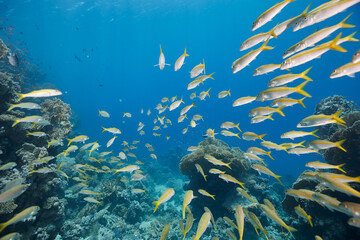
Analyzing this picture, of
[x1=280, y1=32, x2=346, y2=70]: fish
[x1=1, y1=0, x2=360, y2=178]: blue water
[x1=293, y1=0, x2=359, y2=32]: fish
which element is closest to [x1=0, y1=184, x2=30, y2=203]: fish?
[x1=280, y1=32, x2=346, y2=70]: fish

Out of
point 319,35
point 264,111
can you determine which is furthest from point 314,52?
point 264,111

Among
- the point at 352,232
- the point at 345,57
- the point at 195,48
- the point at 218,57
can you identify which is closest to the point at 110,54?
the point at 195,48

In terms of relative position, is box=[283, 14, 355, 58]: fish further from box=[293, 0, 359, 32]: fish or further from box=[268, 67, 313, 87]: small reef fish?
box=[268, 67, 313, 87]: small reef fish

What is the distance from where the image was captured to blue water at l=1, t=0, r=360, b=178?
40219 millimetres

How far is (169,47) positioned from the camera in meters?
87.7

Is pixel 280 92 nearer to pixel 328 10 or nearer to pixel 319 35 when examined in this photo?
pixel 319 35

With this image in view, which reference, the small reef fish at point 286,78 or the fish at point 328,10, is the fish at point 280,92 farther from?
the fish at point 328,10

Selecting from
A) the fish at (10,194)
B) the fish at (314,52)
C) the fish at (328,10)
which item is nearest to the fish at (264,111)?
the fish at (314,52)

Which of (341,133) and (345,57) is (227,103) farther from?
(341,133)

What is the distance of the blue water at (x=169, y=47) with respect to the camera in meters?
40.2

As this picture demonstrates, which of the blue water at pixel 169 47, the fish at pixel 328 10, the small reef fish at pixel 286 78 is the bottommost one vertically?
the small reef fish at pixel 286 78

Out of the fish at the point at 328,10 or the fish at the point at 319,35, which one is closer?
the fish at the point at 328,10

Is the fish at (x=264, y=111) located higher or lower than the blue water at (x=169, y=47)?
lower

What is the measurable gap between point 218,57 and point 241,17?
3398 centimetres
